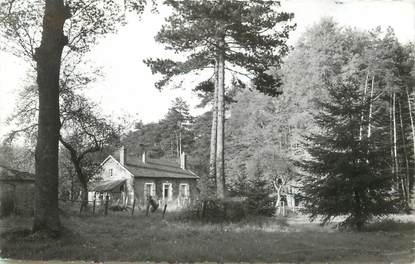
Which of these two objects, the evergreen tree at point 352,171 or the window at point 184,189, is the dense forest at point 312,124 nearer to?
the evergreen tree at point 352,171

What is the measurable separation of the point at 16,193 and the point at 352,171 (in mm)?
14098

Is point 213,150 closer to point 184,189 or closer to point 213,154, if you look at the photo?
point 213,154

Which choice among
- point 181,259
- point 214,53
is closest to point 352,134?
point 214,53

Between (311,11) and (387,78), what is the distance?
59.2 ft

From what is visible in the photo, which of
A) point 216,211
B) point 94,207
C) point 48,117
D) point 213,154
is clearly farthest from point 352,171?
point 94,207

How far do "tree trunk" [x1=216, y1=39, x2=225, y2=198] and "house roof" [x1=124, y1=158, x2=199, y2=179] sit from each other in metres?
22.5

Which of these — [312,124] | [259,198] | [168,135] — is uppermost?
[168,135]

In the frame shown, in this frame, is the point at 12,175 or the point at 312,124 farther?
the point at 312,124

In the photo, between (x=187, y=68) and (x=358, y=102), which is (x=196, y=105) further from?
(x=358, y=102)

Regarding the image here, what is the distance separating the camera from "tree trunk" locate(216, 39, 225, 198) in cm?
2029

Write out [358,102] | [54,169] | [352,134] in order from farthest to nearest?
1. [358,102]
2. [352,134]
3. [54,169]

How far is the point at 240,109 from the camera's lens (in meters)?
48.5

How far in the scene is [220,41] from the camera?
20875 mm

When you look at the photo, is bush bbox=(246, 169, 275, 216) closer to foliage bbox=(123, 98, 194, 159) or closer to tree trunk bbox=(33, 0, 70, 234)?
tree trunk bbox=(33, 0, 70, 234)
